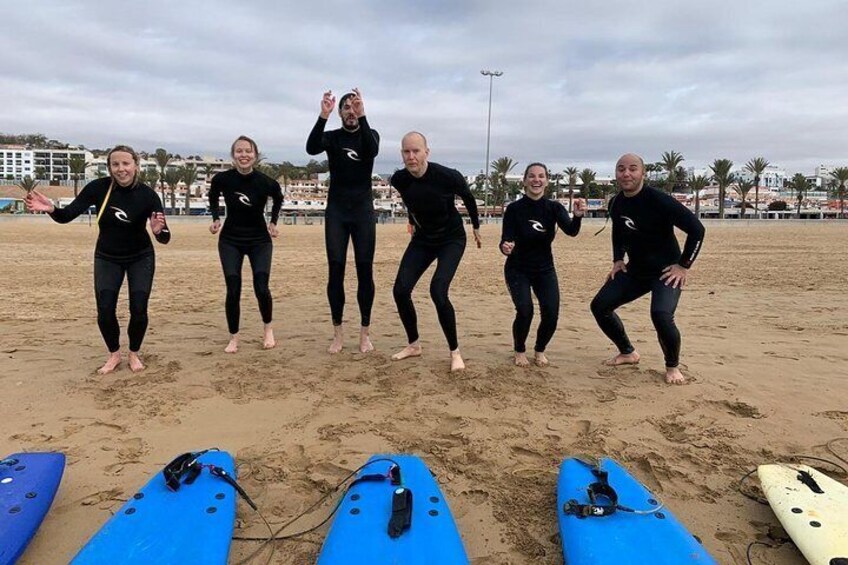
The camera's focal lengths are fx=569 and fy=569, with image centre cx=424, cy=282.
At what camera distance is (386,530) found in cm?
274

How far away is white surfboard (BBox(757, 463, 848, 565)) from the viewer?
259 cm

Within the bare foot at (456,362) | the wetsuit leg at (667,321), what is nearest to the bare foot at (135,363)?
the bare foot at (456,362)

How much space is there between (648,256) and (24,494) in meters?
5.00

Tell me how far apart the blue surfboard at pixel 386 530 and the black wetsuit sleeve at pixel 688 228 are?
323 centimetres

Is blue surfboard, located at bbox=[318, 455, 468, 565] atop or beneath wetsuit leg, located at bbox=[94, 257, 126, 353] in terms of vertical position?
beneath

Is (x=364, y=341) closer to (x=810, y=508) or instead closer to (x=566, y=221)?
(x=566, y=221)

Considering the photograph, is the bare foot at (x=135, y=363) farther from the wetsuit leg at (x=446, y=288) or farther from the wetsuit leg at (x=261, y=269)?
the wetsuit leg at (x=446, y=288)

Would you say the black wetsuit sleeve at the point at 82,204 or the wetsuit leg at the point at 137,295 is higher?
the black wetsuit sleeve at the point at 82,204

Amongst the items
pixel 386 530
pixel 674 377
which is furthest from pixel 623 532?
pixel 674 377

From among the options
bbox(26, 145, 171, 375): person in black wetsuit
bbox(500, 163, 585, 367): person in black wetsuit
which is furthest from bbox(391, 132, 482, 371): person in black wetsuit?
bbox(26, 145, 171, 375): person in black wetsuit

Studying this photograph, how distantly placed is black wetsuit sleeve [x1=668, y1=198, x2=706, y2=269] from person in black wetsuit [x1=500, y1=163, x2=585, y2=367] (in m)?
0.86

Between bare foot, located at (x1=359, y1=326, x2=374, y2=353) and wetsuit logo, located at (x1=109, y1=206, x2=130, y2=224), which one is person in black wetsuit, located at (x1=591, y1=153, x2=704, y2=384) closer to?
bare foot, located at (x1=359, y1=326, x2=374, y2=353)

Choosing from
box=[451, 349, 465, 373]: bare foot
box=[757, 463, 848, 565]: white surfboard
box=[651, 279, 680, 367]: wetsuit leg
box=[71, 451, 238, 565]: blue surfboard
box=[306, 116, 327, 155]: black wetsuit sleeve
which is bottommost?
box=[71, 451, 238, 565]: blue surfboard

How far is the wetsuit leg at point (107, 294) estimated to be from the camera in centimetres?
518
